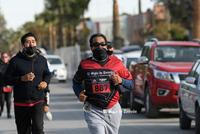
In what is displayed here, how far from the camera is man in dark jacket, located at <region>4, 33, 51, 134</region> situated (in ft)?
23.4

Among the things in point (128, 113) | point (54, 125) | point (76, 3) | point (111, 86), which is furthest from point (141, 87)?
point (76, 3)

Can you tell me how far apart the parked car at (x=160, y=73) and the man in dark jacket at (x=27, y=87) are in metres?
5.69

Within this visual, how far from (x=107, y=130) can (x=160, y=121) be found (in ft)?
21.8

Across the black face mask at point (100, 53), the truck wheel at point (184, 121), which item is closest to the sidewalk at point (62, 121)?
the truck wheel at point (184, 121)

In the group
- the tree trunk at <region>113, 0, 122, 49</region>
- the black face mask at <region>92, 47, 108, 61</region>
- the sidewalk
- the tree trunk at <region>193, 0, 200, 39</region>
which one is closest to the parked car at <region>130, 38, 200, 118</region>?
the sidewalk

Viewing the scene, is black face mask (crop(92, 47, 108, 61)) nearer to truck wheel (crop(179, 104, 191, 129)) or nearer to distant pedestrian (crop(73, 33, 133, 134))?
distant pedestrian (crop(73, 33, 133, 134))

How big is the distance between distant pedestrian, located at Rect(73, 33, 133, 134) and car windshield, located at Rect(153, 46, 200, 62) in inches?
302

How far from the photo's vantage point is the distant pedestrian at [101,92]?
5.93 meters

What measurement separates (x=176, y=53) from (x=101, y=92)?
8.13 metres

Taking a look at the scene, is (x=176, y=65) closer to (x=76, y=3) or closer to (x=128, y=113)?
(x=128, y=113)

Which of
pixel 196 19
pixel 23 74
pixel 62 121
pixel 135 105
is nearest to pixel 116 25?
pixel 196 19

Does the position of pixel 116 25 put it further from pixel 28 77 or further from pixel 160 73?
pixel 28 77

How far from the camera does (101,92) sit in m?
5.96

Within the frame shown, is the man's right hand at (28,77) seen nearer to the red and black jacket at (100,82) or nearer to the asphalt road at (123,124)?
the red and black jacket at (100,82)
